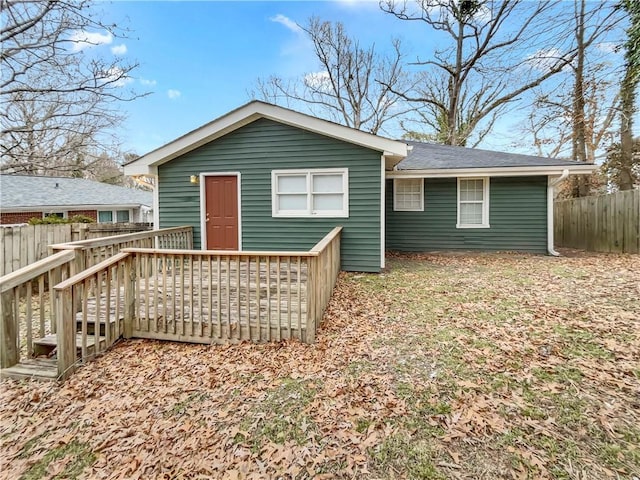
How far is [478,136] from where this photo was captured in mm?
20125

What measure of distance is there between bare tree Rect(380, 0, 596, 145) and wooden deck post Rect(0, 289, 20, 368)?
751 inches

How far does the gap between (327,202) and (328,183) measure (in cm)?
45

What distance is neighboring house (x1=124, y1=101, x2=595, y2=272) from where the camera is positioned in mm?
7172

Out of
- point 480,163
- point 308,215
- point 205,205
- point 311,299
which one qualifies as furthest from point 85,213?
point 480,163

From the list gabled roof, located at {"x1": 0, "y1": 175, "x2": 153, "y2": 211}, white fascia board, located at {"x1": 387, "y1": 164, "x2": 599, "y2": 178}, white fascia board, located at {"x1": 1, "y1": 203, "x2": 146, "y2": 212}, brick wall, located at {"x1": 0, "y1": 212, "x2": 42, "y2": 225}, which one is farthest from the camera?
gabled roof, located at {"x1": 0, "y1": 175, "x2": 153, "y2": 211}

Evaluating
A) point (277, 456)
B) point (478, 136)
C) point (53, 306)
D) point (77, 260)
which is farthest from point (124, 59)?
point (478, 136)

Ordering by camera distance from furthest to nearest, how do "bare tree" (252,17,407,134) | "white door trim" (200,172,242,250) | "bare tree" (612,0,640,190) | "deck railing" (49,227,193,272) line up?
"bare tree" (252,17,407,134) → "bare tree" (612,0,640,190) → "white door trim" (200,172,242,250) → "deck railing" (49,227,193,272)

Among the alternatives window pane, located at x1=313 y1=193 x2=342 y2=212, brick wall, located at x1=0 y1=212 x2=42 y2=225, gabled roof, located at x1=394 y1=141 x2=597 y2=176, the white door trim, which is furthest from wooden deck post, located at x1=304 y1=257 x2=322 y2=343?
brick wall, located at x1=0 y1=212 x2=42 y2=225

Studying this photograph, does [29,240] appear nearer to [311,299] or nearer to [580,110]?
[311,299]

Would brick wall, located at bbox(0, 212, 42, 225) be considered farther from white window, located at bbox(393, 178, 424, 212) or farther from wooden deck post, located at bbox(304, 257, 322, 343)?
wooden deck post, located at bbox(304, 257, 322, 343)

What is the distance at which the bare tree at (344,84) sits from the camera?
21.5 meters

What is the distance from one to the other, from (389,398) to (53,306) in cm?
385

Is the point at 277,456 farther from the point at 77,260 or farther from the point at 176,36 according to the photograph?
the point at 176,36

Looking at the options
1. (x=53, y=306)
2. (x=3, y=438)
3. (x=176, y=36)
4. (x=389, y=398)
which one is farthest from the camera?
(x=176, y=36)
